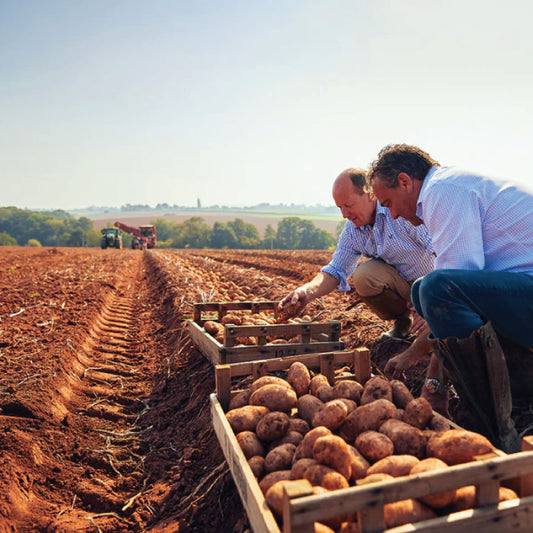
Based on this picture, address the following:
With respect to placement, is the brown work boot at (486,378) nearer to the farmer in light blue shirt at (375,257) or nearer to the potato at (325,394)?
the potato at (325,394)

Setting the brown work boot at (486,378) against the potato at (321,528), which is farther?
the brown work boot at (486,378)

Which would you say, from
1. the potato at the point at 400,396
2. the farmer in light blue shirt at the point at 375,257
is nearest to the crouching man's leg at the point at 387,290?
the farmer in light blue shirt at the point at 375,257

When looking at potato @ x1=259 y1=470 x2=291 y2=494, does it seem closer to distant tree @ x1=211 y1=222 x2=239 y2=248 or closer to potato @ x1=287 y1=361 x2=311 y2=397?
potato @ x1=287 y1=361 x2=311 y2=397

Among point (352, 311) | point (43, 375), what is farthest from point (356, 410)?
point (352, 311)

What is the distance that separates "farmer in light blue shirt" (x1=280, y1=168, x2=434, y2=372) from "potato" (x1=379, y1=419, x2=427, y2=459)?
1.97m

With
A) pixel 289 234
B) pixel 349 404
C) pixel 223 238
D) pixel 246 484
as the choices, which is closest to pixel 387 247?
Answer: pixel 349 404

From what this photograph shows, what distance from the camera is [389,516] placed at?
67.4 inches

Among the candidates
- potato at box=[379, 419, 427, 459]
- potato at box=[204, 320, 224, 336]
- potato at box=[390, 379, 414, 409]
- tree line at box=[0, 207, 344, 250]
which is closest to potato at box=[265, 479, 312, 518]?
potato at box=[379, 419, 427, 459]

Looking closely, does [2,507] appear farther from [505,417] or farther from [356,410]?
[505,417]

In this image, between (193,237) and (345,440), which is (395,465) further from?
(193,237)

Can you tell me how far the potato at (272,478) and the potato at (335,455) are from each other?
0.19 m

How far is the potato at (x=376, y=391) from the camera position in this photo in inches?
103

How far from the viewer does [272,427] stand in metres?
2.46

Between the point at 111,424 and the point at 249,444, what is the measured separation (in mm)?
2113
